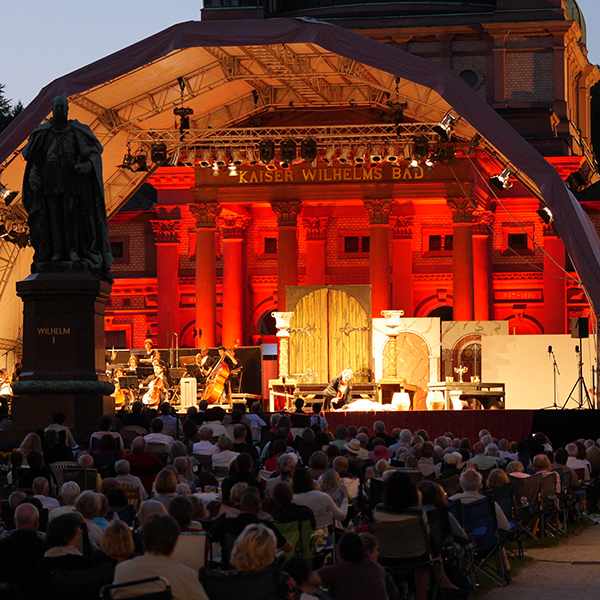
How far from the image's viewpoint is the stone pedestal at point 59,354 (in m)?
15.2

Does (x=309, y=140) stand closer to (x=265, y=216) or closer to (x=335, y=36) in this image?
(x=335, y=36)

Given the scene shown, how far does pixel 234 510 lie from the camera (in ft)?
29.8

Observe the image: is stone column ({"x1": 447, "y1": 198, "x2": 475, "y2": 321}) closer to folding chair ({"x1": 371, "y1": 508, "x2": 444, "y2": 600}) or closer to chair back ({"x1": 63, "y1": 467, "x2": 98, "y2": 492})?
chair back ({"x1": 63, "y1": 467, "x2": 98, "y2": 492})

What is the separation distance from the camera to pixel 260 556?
6.20 metres

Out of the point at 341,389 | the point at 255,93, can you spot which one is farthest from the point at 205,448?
the point at 255,93

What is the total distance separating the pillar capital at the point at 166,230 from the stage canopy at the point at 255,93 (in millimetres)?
8260

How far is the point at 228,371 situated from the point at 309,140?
6.06m

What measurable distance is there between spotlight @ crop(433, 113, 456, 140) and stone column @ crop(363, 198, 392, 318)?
356 inches

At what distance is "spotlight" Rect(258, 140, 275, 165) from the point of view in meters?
28.1

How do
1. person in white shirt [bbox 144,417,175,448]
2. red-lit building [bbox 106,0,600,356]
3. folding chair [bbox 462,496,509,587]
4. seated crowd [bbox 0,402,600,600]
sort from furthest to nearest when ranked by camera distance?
red-lit building [bbox 106,0,600,356] < person in white shirt [bbox 144,417,175,448] < folding chair [bbox 462,496,509,587] < seated crowd [bbox 0,402,600,600]

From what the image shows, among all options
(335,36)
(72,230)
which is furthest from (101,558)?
(335,36)

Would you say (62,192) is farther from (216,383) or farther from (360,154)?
(216,383)

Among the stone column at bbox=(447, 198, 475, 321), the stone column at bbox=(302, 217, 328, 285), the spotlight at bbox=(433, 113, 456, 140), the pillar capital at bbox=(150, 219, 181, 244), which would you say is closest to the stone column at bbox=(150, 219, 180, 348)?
the pillar capital at bbox=(150, 219, 181, 244)

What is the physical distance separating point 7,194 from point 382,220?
12434 millimetres
